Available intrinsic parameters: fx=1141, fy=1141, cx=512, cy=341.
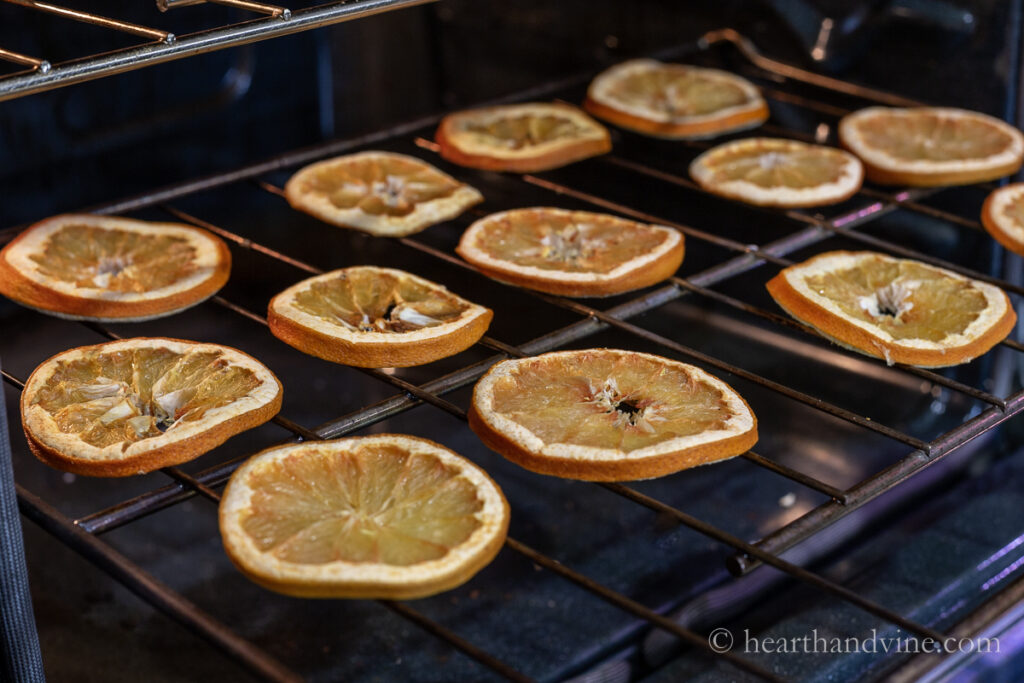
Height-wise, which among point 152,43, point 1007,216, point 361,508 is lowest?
point 361,508

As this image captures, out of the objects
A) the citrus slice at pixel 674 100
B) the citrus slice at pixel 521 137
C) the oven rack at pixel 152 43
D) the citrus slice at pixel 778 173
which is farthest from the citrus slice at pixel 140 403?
the citrus slice at pixel 674 100

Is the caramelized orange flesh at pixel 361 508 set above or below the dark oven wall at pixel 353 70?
below

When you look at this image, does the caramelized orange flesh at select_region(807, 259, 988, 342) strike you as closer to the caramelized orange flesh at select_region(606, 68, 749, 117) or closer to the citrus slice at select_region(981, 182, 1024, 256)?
the citrus slice at select_region(981, 182, 1024, 256)

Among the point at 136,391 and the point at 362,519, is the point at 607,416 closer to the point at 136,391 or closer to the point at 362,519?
the point at 362,519

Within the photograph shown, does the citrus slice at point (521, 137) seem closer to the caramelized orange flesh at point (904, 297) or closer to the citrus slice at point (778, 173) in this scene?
the citrus slice at point (778, 173)

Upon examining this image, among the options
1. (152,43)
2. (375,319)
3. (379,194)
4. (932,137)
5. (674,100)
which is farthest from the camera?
(674,100)

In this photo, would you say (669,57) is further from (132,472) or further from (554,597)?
(132,472)

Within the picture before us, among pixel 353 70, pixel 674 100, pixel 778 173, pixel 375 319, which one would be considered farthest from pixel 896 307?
pixel 353 70
